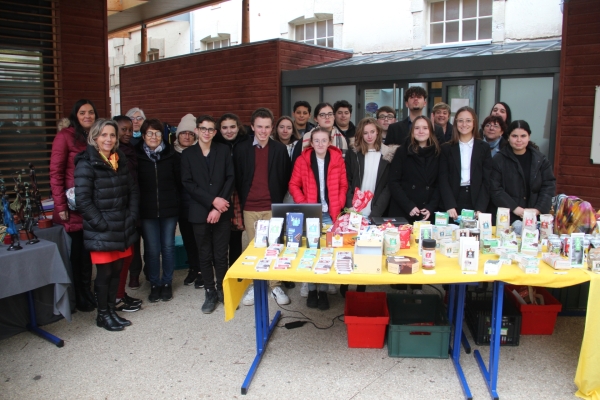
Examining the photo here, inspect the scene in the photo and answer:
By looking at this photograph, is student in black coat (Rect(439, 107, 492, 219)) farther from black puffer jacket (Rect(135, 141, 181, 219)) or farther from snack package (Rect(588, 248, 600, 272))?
black puffer jacket (Rect(135, 141, 181, 219))

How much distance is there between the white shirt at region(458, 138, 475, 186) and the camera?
4258mm

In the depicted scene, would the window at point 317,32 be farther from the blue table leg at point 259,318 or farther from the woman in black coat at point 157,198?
the blue table leg at point 259,318

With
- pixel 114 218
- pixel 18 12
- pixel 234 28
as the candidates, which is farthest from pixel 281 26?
pixel 114 218

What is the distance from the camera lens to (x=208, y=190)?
4.17 metres

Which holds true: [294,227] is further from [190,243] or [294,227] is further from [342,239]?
[190,243]

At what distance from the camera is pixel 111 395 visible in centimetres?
301

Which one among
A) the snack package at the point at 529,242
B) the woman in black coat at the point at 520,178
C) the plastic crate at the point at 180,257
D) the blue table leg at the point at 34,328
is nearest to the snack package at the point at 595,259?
the snack package at the point at 529,242

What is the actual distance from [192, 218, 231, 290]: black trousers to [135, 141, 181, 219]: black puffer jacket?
1.12 feet

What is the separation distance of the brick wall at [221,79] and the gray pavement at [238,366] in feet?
22.4

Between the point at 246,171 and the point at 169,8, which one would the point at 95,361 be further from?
the point at 169,8

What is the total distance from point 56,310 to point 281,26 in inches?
439

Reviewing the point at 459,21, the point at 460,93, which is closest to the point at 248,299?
the point at 460,93

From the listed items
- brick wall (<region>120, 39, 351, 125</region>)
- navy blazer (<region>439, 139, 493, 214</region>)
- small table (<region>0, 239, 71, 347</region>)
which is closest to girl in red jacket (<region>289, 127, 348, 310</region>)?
navy blazer (<region>439, 139, 493, 214</region>)

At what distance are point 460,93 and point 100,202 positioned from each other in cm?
622
